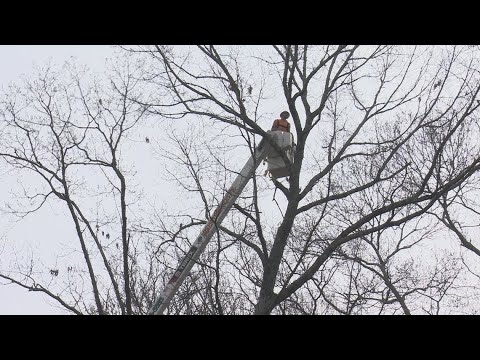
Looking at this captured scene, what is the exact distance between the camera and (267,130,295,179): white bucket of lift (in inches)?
388

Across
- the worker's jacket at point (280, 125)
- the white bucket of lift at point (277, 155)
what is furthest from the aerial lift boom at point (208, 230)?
the worker's jacket at point (280, 125)

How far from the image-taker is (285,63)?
10.0 metres

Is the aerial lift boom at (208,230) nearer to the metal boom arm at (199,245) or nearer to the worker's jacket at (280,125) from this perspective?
the metal boom arm at (199,245)

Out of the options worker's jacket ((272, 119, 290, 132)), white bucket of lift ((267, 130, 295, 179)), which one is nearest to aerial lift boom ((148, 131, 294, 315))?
white bucket of lift ((267, 130, 295, 179))

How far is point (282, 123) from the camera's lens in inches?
394

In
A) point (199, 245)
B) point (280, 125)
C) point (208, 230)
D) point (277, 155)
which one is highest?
point (280, 125)

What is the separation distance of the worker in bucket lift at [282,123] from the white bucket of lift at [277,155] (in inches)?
3.0

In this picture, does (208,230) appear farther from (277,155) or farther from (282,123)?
(282,123)

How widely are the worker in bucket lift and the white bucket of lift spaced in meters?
0.08

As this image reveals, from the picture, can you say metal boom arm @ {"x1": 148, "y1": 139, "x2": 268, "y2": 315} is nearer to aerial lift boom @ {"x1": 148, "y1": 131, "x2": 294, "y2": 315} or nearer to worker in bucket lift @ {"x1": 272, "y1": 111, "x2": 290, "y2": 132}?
aerial lift boom @ {"x1": 148, "y1": 131, "x2": 294, "y2": 315}

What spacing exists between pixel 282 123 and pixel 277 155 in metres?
0.62

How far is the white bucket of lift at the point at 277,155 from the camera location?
32.3ft

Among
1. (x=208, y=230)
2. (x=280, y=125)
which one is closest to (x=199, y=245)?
(x=208, y=230)
